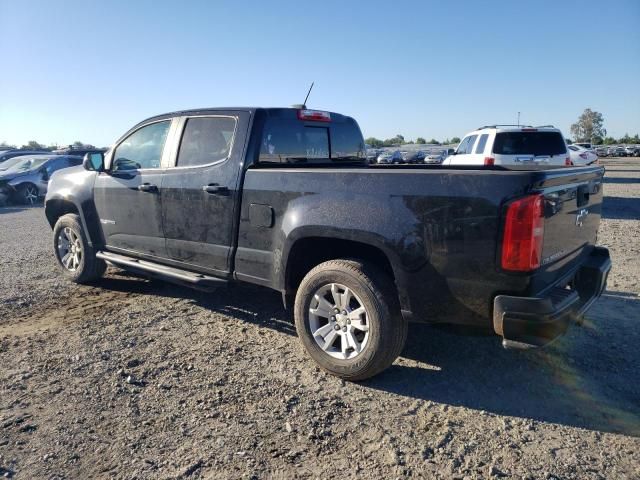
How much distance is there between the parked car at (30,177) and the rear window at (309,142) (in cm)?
1318

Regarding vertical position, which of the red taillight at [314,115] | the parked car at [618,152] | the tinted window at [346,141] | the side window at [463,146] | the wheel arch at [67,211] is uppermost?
the red taillight at [314,115]

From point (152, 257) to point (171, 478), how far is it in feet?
9.16

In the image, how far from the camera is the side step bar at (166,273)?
4312 millimetres

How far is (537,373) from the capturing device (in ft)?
11.9

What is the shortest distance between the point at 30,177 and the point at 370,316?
1611 centimetres

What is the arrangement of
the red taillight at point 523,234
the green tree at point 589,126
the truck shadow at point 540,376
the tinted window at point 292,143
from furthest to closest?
the green tree at point 589,126
the tinted window at point 292,143
the truck shadow at point 540,376
the red taillight at point 523,234

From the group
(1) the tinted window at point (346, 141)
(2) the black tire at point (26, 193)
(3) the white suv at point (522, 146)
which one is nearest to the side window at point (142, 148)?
(1) the tinted window at point (346, 141)

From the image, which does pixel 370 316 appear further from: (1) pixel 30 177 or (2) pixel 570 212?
(1) pixel 30 177

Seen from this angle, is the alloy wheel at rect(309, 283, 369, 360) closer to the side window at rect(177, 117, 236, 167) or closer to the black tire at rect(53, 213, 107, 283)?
the side window at rect(177, 117, 236, 167)

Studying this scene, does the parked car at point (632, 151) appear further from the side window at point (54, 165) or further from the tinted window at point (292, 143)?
the tinted window at point (292, 143)

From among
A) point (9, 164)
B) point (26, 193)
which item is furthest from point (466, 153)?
point (9, 164)

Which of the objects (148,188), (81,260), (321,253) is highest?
(148,188)

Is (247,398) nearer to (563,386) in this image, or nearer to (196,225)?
(196,225)

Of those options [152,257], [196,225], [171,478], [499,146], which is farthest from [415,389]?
[499,146]
